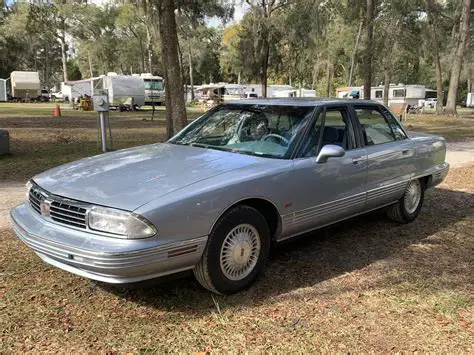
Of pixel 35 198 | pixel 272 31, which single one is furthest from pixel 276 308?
pixel 272 31

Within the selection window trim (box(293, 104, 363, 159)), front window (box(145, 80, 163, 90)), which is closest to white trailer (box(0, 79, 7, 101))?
front window (box(145, 80, 163, 90))

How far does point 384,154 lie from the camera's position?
17.5ft

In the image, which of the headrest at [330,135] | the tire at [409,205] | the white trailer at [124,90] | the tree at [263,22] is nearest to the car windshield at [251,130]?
the headrest at [330,135]

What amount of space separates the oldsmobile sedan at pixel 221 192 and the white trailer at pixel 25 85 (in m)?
53.0

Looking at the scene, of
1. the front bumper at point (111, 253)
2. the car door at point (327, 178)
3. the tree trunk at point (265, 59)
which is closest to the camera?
the front bumper at point (111, 253)

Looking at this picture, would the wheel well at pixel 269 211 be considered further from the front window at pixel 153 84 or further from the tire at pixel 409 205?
the front window at pixel 153 84

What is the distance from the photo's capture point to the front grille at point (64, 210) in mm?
3394

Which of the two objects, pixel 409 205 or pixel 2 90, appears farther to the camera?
pixel 2 90

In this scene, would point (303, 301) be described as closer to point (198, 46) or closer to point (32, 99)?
point (32, 99)

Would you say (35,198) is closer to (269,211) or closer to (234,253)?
(234,253)

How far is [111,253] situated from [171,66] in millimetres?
8892

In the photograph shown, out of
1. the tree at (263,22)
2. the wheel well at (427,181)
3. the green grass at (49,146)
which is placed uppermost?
the tree at (263,22)

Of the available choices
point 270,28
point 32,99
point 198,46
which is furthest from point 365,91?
point 198,46

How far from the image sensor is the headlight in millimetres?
3229
